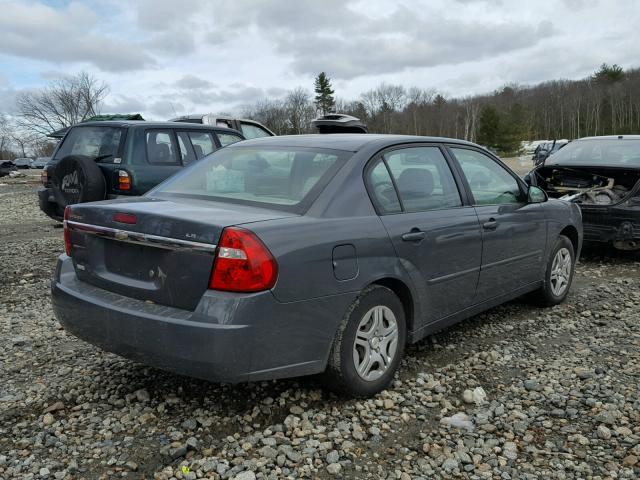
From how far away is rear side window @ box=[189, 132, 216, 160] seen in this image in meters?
8.45

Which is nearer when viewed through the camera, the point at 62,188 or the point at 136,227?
the point at 136,227

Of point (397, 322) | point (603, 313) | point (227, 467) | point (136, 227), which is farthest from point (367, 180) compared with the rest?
point (603, 313)

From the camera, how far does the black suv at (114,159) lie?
705 centimetres

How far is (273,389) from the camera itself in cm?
347

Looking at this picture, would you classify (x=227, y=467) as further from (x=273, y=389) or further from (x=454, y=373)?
(x=454, y=373)

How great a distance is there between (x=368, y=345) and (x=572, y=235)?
320 cm

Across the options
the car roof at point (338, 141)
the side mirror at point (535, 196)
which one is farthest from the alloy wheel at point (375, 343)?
the side mirror at point (535, 196)

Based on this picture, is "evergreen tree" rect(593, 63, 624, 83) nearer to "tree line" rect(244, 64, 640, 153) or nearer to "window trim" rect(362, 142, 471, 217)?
"tree line" rect(244, 64, 640, 153)

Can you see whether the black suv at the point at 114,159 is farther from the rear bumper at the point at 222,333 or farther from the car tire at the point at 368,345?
the car tire at the point at 368,345

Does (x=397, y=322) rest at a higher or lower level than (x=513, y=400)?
higher

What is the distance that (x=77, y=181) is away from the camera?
7.02 meters

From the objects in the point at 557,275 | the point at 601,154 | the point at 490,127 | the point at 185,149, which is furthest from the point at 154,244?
the point at 490,127

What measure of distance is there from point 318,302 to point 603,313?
131 inches

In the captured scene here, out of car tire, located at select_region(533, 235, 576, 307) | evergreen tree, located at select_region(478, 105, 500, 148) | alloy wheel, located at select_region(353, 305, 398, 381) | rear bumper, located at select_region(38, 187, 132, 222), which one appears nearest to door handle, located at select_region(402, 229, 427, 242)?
alloy wheel, located at select_region(353, 305, 398, 381)
